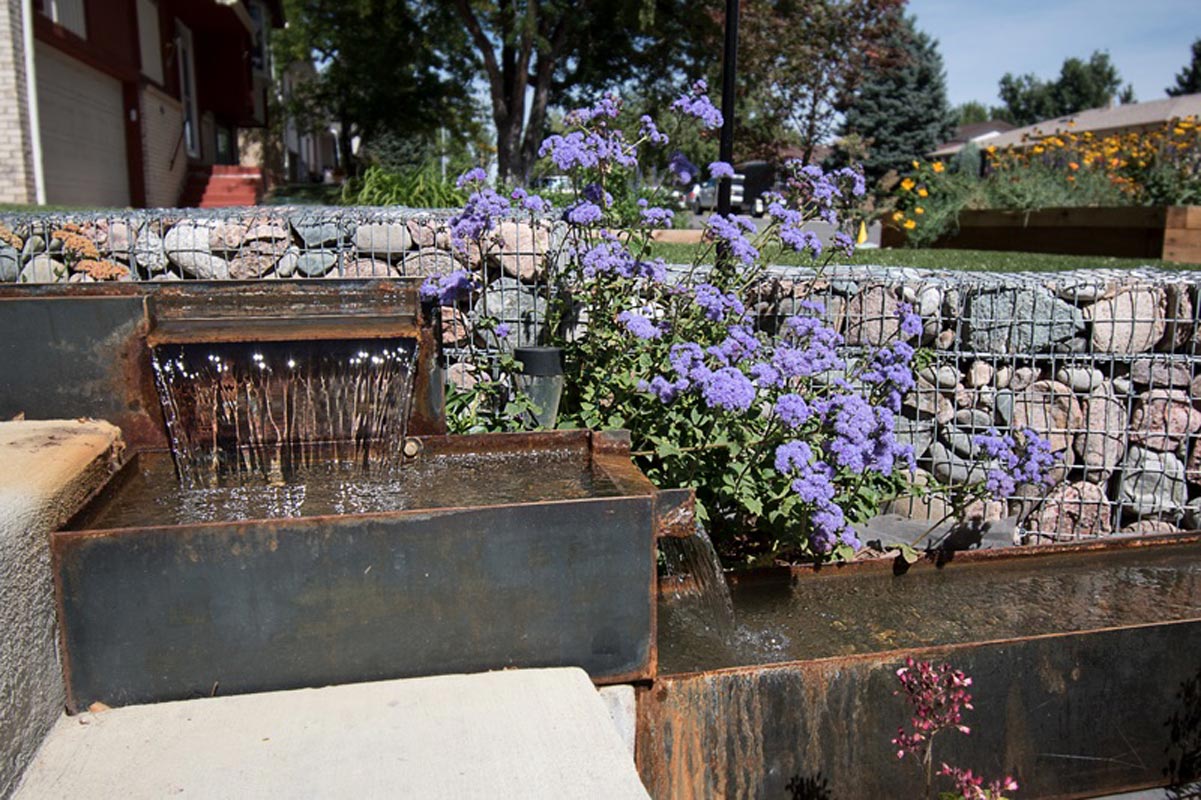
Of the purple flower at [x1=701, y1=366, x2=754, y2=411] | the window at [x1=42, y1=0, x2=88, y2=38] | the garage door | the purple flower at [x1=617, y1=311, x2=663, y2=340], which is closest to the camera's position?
the purple flower at [x1=701, y1=366, x2=754, y2=411]

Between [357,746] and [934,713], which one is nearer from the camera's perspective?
[357,746]

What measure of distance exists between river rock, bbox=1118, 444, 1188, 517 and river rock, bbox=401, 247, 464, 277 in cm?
357

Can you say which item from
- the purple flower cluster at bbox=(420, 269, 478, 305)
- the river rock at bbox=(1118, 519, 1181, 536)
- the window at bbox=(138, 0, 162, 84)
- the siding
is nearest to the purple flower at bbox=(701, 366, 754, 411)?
the purple flower cluster at bbox=(420, 269, 478, 305)

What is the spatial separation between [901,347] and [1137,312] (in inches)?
73.1

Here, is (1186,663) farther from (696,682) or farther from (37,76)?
(37,76)

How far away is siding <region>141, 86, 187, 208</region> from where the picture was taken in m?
15.7

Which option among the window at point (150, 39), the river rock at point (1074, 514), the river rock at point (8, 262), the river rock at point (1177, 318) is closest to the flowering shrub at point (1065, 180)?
the river rock at point (1177, 318)

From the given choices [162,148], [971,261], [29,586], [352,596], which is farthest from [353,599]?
[162,148]

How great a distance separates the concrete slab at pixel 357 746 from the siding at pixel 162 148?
14.8m

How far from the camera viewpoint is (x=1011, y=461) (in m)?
4.25

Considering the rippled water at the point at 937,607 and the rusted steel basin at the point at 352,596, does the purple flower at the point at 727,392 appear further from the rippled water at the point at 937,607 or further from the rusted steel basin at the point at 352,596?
the rippled water at the point at 937,607

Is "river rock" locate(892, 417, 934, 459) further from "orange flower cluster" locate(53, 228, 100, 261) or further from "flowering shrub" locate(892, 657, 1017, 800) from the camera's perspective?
"orange flower cluster" locate(53, 228, 100, 261)

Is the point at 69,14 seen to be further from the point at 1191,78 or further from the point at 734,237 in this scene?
the point at 1191,78

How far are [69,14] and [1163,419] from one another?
12.8 meters
